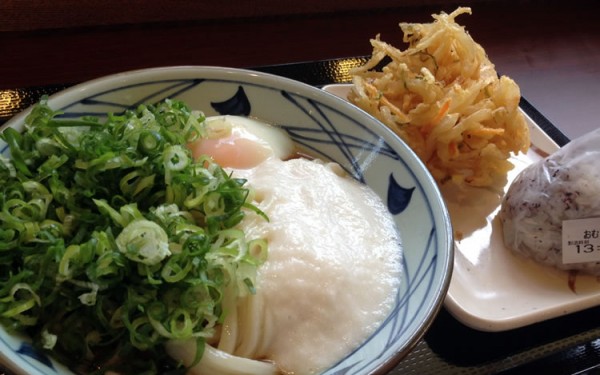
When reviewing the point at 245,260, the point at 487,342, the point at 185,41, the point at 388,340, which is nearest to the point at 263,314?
the point at 245,260

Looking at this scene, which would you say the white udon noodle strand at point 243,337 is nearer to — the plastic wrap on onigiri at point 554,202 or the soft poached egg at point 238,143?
the soft poached egg at point 238,143

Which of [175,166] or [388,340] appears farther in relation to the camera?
[175,166]

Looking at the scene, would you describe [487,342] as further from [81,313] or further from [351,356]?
[81,313]

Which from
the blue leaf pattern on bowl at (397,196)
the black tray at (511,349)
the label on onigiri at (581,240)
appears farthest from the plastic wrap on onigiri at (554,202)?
the blue leaf pattern on bowl at (397,196)

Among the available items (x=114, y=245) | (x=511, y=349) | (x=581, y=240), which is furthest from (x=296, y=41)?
(x=114, y=245)

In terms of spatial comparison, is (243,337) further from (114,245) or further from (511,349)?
(511,349)

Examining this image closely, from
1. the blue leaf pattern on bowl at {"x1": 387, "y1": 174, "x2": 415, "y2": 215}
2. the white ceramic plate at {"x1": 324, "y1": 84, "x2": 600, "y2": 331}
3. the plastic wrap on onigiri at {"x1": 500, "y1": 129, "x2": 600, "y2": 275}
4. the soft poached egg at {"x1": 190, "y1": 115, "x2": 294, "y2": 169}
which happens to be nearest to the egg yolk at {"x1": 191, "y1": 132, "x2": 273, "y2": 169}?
the soft poached egg at {"x1": 190, "y1": 115, "x2": 294, "y2": 169}
